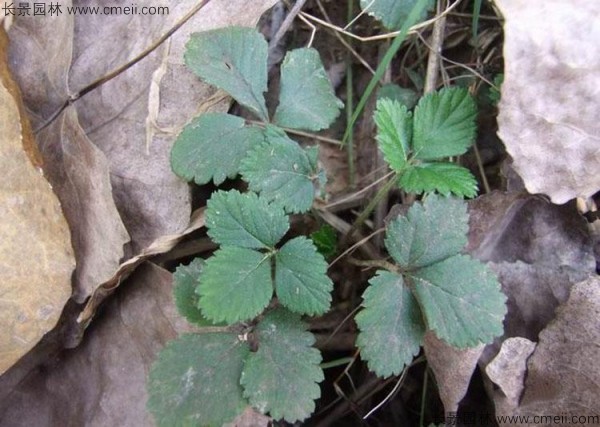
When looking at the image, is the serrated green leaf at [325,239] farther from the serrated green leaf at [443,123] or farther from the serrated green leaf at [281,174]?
the serrated green leaf at [443,123]

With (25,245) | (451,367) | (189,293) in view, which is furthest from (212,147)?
(451,367)

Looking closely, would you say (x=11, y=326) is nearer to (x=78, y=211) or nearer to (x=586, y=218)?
(x=78, y=211)

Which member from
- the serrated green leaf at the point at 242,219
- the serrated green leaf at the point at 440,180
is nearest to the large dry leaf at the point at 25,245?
the serrated green leaf at the point at 242,219

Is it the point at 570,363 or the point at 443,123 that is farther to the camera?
the point at 443,123

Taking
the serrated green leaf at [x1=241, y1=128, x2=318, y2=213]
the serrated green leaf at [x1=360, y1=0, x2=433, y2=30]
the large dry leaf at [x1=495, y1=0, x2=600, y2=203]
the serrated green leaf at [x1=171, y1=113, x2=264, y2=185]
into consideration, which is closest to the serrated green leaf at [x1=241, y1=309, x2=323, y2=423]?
the serrated green leaf at [x1=241, y1=128, x2=318, y2=213]

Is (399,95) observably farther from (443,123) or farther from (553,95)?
(553,95)

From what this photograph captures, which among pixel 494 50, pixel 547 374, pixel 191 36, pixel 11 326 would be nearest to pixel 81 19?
pixel 191 36
